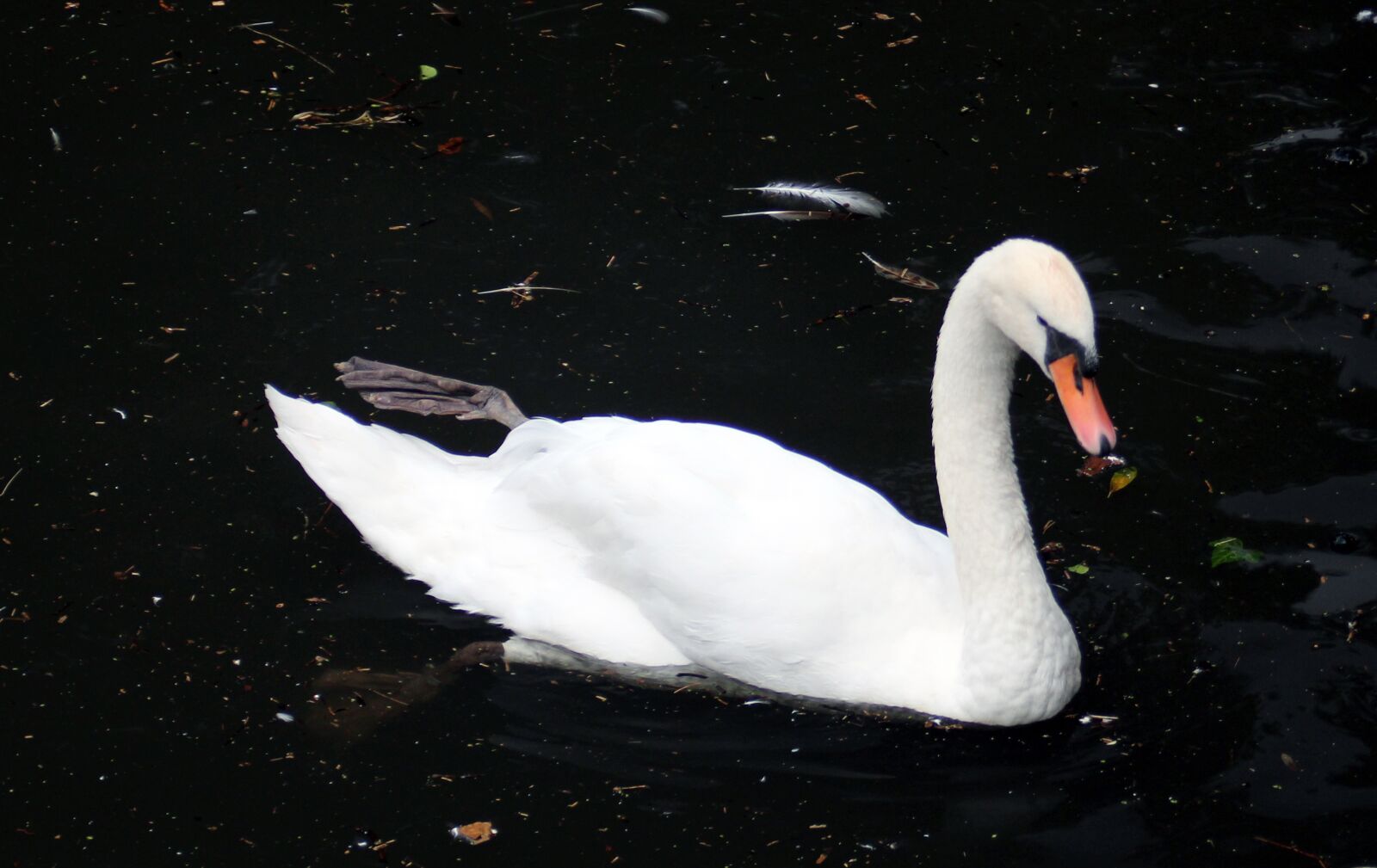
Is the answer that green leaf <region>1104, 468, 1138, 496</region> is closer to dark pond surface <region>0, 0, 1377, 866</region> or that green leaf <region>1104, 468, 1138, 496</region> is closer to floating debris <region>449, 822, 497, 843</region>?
dark pond surface <region>0, 0, 1377, 866</region>

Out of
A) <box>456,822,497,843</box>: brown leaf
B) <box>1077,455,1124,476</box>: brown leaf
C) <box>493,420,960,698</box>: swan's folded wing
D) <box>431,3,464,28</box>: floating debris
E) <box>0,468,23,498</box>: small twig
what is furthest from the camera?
<box>431,3,464,28</box>: floating debris

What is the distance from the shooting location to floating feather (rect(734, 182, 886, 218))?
21.0 feet

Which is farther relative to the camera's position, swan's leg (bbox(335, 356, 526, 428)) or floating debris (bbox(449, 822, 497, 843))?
swan's leg (bbox(335, 356, 526, 428))

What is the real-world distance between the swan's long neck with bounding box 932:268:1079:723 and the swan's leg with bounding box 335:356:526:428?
1.85 meters

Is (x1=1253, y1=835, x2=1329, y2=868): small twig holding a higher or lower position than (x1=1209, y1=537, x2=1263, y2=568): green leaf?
lower

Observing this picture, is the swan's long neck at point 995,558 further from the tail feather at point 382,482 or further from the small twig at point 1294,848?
the tail feather at point 382,482

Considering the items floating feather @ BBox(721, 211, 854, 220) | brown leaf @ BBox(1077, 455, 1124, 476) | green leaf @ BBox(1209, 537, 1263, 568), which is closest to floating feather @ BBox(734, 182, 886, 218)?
floating feather @ BBox(721, 211, 854, 220)

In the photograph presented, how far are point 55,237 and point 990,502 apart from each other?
168 inches

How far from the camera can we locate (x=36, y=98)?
6.98 meters

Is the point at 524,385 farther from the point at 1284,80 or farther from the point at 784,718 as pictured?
the point at 1284,80

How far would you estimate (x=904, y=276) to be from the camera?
6.05 metres

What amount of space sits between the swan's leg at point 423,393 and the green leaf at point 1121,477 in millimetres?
2159

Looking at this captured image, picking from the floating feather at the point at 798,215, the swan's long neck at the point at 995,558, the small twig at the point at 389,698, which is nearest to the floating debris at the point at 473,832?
the small twig at the point at 389,698

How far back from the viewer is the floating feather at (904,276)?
601 cm
